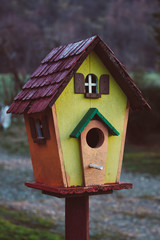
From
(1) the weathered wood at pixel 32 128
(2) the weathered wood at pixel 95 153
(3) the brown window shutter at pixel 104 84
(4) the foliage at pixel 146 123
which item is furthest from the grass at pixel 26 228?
(4) the foliage at pixel 146 123

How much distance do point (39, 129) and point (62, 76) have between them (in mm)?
634

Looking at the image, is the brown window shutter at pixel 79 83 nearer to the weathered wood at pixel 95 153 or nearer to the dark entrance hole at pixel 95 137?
the weathered wood at pixel 95 153

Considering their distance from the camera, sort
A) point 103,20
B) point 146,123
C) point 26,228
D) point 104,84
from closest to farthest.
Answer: point 104,84 < point 26,228 < point 146,123 < point 103,20

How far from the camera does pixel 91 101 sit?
391 cm

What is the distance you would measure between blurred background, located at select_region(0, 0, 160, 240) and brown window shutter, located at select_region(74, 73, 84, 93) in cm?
437

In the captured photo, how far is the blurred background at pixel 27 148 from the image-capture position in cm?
910

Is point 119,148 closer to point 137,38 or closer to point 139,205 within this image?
point 139,205

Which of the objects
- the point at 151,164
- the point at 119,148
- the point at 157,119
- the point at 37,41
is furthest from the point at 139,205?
the point at 37,41

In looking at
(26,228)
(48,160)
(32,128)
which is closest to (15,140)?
Result: (26,228)

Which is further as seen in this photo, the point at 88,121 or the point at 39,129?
the point at 39,129

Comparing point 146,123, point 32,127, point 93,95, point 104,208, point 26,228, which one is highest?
point 146,123

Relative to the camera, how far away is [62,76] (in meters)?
3.68

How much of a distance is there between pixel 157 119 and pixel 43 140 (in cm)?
1695

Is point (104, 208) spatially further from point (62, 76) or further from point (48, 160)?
point (62, 76)
